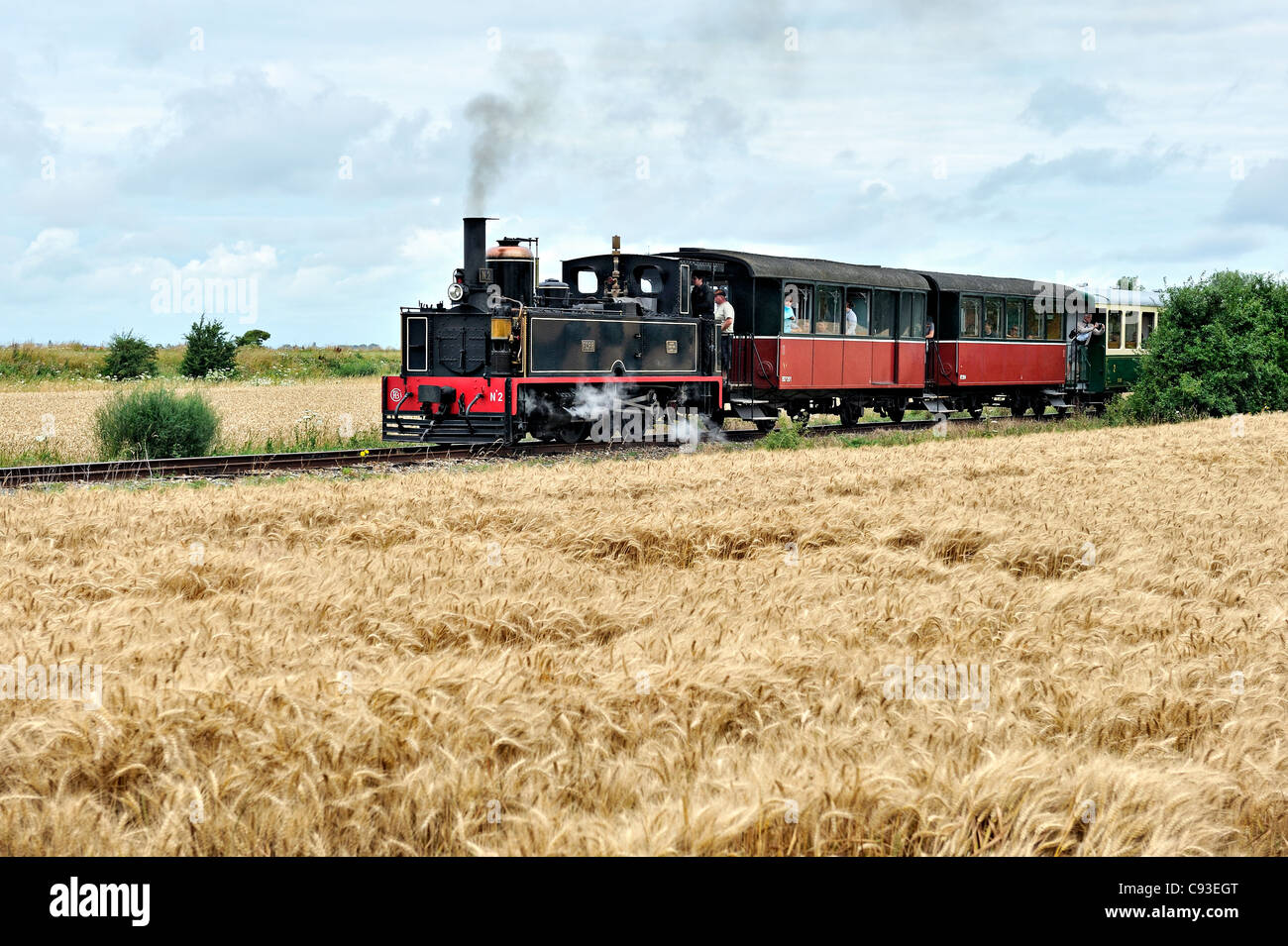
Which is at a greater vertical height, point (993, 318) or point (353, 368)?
point (353, 368)

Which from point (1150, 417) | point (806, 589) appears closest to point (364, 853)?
point (806, 589)

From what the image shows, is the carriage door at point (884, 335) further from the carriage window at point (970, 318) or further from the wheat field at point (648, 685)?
the wheat field at point (648, 685)

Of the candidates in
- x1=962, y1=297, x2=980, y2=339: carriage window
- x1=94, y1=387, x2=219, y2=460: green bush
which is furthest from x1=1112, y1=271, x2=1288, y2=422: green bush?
x1=94, y1=387, x2=219, y2=460: green bush

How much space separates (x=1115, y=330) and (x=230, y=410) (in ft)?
79.2

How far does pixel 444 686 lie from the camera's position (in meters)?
4.48

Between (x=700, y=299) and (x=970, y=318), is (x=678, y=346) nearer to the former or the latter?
(x=700, y=299)

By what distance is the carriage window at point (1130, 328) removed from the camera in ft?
105

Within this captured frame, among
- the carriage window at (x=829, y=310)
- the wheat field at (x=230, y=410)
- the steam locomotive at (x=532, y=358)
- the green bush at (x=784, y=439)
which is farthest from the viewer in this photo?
the carriage window at (x=829, y=310)

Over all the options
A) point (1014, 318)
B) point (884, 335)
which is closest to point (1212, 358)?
point (1014, 318)

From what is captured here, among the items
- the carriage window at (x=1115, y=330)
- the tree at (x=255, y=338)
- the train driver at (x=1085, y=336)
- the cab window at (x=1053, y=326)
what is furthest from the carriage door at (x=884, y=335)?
the tree at (x=255, y=338)

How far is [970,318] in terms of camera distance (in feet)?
86.2

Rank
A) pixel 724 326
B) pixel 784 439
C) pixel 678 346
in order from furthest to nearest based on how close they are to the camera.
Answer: pixel 724 326 → pixel 678 346 → pixel 784 439

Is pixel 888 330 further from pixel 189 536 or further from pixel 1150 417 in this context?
pixel 189 536

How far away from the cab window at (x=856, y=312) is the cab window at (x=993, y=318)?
4705mm
